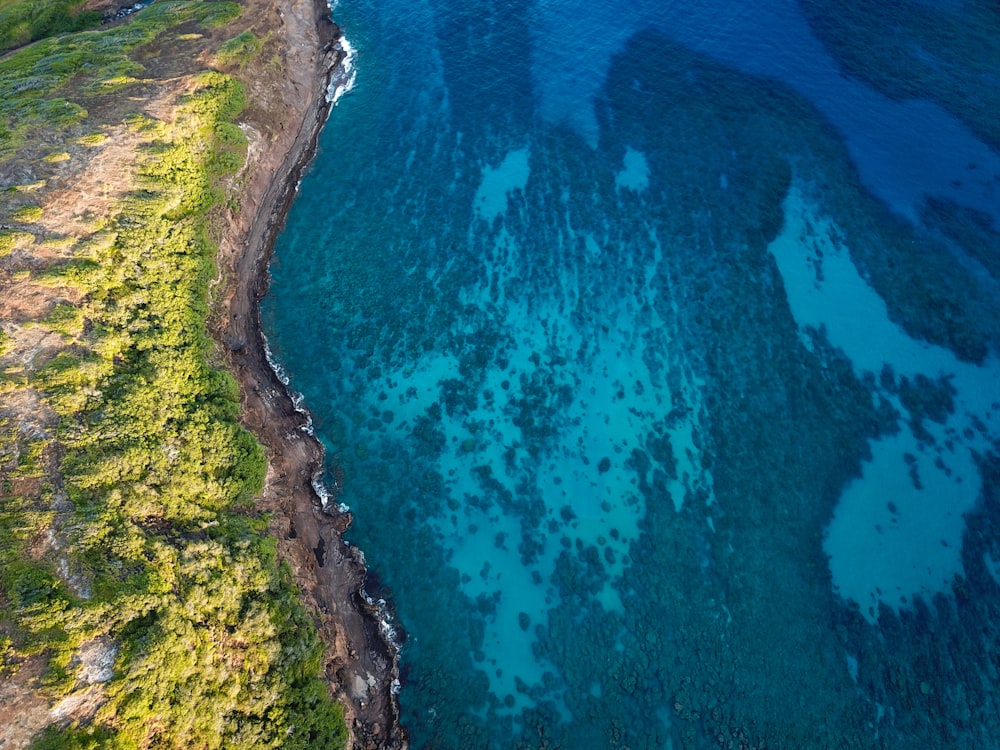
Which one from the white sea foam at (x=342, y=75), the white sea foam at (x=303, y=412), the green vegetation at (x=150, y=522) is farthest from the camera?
the white sea foam at (x=342, y=75)

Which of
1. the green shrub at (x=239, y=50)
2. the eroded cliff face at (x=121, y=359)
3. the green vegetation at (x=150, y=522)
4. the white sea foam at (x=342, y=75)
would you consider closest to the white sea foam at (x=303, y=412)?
the eroded cliff face at (x=121, y=359)

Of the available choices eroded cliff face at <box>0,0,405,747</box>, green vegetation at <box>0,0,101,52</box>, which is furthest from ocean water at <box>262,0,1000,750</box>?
green vegetation at <box>0,0,101,52</box>

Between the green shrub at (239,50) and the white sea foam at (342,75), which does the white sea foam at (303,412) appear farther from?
the white sea foam at (342,75)

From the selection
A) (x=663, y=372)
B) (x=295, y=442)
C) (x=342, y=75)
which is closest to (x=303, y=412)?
(x=295, y=442)

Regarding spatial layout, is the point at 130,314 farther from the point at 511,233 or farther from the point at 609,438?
the point at 609,438

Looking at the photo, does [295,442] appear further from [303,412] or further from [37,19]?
[37,19]

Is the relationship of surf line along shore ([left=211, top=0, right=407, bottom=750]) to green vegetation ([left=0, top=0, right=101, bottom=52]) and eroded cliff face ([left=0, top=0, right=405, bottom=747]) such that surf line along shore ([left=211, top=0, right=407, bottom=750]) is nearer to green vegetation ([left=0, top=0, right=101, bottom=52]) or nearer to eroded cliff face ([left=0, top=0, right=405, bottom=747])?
eroded cliff face ([left=0, top=0, right=405, bottom=747])

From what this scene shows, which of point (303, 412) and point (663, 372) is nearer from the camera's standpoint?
point (303, 412)
